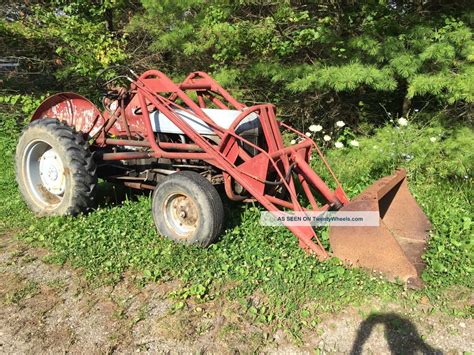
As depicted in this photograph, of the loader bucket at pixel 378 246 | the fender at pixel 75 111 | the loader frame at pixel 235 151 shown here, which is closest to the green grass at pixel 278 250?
the loader bucket at pixel 378 246

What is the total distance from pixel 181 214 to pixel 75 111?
217 cm

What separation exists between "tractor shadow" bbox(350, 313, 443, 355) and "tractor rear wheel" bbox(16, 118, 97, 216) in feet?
9.40

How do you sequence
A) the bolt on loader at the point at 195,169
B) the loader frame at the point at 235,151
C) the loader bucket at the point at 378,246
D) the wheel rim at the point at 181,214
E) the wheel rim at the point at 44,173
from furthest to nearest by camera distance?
the wheel rim at the point at 44,173 < the wheel rim at the point at 181,214 < the loader frame at the point at 235,151 < the bolt on loader at the point at 195,169 < the loader bucket at the point at 378,246

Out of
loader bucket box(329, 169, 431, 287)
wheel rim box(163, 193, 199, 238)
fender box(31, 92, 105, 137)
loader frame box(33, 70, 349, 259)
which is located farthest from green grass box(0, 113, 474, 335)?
fender box(31, 92, 105, 137)

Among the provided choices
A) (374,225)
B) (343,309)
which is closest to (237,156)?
(374,225)

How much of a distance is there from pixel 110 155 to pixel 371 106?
460 cm

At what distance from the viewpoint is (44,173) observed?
15.3 feet

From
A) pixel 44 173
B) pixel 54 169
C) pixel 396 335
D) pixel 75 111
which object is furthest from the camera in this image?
pixel 75 111

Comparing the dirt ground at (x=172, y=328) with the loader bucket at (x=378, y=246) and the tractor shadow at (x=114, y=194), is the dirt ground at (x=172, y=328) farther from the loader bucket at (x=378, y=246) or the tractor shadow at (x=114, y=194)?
the tractor shadow at (x=114, y=194)

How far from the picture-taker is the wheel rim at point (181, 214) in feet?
12.6

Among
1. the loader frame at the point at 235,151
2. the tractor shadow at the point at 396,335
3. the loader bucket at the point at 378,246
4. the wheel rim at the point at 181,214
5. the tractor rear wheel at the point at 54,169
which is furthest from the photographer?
the tractor rear wheel at the point at 54,169

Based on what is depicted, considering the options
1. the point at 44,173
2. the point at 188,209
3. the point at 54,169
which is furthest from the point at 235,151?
the point at 44,173

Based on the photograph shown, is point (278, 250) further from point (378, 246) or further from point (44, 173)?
point (44, 173)

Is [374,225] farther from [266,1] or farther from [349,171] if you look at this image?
[266,1]
